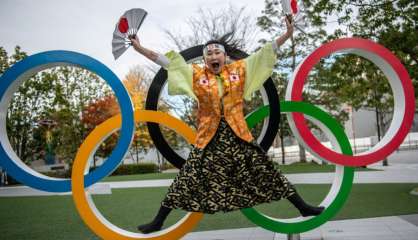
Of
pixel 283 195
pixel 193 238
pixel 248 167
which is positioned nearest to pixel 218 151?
pixel 248 167

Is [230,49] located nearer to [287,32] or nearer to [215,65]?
[215,65]

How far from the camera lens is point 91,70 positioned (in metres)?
4.71


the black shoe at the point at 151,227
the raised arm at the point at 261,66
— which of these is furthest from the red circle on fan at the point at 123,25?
the black shoe at the point at 151,227

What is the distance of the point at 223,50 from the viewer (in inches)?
174

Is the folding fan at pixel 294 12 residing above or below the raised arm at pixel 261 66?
above

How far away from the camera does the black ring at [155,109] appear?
4578 mm

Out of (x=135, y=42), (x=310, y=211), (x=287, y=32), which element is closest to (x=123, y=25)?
(x=135, y=42)

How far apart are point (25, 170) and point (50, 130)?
988 inches

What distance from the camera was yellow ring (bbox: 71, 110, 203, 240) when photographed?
448cm

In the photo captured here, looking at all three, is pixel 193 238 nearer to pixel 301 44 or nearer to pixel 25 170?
pixel 25 170

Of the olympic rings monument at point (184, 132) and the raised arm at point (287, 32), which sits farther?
the olympic rings monument at point (184, 132)

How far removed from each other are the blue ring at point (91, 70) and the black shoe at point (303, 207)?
1.94 meters

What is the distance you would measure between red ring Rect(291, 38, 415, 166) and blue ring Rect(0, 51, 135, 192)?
1.97 m

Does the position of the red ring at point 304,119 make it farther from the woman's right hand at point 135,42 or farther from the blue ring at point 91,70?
the blue ring at point 91,70
